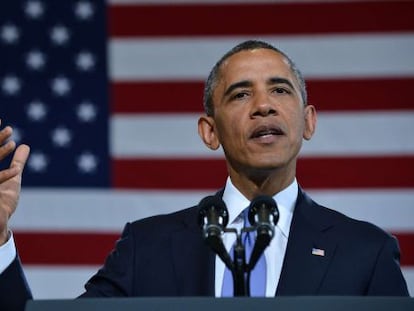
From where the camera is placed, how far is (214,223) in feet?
5.92

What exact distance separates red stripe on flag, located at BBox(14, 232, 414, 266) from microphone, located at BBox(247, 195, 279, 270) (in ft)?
6.89

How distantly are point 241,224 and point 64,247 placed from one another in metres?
1.75

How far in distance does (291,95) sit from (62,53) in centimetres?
173

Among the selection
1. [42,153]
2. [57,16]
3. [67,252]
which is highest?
[57,16]

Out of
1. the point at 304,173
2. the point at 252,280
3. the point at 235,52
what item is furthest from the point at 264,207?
the point at 304,173

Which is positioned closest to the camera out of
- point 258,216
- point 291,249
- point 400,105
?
point 258,216

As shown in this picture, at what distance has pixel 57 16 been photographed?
12.9 ft

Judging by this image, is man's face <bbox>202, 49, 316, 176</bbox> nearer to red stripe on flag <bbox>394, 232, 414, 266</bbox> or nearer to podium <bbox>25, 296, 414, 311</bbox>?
podium <bbox>25, 296, 414, 311</bbox>

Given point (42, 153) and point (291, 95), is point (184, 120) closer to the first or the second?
point (42, 153)

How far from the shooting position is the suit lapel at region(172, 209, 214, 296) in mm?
2189

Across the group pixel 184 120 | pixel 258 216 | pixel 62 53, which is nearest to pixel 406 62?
pixel 184 120

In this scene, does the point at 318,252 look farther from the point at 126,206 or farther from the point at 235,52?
the point at 126,206

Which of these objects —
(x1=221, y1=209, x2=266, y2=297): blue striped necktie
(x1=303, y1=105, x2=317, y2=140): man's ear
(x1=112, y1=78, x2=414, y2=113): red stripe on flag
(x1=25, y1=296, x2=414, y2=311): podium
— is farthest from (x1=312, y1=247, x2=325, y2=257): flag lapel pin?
(x1=112, y1=78, x2=414, y2=113): red stripe on flag

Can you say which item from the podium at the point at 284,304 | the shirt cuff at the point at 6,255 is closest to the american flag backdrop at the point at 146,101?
the shirt cuff at the point at 6,255
